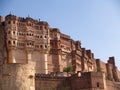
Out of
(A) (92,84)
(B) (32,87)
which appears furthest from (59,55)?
(B) (32,87)

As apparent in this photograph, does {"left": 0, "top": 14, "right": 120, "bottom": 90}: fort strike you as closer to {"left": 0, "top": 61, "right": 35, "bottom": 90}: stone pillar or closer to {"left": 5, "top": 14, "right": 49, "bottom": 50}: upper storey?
{"left": 5, "top": 14, "right": 49, "bottom": 50}: upper storey

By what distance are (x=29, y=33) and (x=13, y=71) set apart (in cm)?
1958

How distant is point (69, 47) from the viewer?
54844mm

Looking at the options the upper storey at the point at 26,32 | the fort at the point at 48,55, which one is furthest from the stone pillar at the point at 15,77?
the upper storey at the point at 26,32

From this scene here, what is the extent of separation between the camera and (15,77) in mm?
29688

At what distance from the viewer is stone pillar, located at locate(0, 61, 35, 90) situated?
29625 mm

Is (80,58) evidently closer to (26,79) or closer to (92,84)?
(92,84)

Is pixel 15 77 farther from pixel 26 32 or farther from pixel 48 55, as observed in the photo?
pixel 48 55

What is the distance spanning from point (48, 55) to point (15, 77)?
68.0ft

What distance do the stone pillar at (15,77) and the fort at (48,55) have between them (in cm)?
532

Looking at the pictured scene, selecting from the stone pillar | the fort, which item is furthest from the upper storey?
the stone pillar

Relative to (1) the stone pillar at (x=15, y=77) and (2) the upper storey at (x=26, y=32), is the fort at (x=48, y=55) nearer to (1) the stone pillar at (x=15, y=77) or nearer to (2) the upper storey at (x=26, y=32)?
(2) the upper storey at (x=26, y=32)

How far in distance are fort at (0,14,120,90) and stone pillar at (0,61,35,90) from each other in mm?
5322

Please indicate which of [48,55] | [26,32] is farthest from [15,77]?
[48,55]
